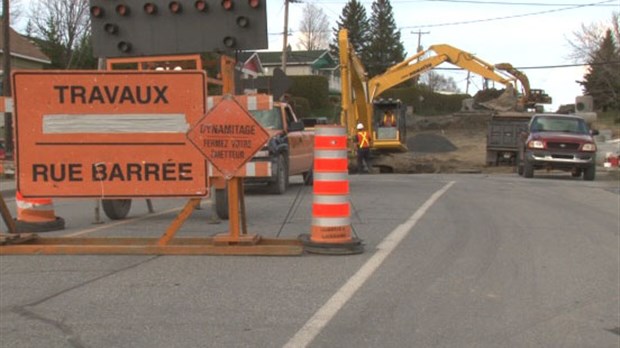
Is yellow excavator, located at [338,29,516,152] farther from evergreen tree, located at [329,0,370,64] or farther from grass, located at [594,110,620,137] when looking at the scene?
evergreen tree, located at [329,0,370,64]

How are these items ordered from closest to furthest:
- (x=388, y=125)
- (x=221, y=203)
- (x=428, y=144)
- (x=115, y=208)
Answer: (x=221, y=203) → (x=115, y=208) → (x=388, y=125) → (x=428, y=144)

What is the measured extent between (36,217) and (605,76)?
6754cm

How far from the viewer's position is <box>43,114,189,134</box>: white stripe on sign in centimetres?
725

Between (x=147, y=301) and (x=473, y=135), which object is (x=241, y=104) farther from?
(x=473, y=135)

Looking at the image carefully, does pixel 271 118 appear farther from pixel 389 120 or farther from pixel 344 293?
pixel 389 120

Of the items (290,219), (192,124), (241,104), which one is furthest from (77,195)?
(290,219)

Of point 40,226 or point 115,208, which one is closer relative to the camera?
point 40,226

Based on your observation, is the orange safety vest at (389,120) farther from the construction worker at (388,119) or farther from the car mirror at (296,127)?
the car mirror at (296,127)

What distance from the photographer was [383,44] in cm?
9156

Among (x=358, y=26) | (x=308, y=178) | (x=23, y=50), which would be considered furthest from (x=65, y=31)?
(x=358, y=26)

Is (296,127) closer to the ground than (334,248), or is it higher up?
higher up

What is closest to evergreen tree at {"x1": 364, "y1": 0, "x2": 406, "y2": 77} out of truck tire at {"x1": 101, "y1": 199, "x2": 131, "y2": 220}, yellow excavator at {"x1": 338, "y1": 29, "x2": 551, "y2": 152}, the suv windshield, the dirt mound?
the dirt mound

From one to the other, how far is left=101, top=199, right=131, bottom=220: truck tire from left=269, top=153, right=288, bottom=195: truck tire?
419 cm

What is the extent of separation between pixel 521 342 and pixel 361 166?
2059cm
